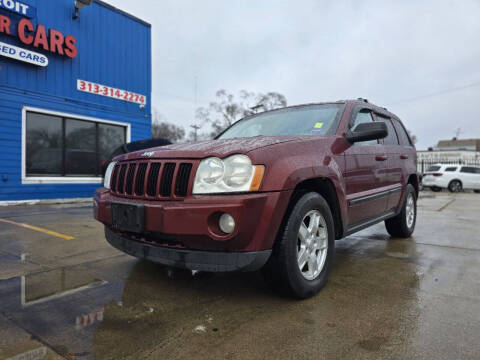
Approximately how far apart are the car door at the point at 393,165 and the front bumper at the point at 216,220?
2.28 m

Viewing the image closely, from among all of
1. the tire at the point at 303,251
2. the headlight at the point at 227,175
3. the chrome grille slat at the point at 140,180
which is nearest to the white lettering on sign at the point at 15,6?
the chrome grille slat at the point at 140,180

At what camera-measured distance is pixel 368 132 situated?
3055 mm

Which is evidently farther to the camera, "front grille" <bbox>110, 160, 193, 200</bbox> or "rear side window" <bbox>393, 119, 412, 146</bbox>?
"rear side window" <bbox>393, 119, 412, 146</bbox>

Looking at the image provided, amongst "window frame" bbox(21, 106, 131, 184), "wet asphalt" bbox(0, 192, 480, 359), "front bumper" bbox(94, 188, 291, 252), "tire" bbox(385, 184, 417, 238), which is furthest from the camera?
"window frame" bbox(21, 106, 131, 184)

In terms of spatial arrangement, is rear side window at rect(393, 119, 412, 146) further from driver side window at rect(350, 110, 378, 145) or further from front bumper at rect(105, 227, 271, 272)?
front bumper at rect(105, 227, 271, 272)

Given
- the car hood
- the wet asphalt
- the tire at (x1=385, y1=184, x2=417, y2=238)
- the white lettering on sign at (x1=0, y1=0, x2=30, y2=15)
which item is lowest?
the wet asphalt

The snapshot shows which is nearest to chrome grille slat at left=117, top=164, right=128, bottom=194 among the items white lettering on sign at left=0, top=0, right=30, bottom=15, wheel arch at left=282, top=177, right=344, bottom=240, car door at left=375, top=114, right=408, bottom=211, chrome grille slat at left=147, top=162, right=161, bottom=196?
chrome grille slat at left=147, top=162, right=161, bottom=196

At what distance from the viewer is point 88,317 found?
7.19 ft

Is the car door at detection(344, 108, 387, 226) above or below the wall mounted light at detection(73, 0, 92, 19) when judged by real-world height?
below

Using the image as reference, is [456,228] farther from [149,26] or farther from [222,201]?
[149,26]

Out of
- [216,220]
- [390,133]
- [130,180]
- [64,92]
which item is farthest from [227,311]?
[64,92]

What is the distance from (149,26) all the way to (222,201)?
1200 centimetres

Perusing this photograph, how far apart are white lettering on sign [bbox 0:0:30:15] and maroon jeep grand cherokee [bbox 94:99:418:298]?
313 inches

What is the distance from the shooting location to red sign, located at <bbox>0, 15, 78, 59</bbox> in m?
8.38
